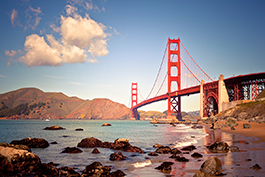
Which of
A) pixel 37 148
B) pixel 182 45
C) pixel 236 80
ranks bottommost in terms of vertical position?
pixel 37 148

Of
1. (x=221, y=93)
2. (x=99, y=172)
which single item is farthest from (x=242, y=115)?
(x=99, y=172)

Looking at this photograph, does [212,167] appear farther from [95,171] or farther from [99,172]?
[95,171]

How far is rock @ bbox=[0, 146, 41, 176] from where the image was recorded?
28.8 ft

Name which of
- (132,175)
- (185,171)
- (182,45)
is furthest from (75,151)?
(182,45)

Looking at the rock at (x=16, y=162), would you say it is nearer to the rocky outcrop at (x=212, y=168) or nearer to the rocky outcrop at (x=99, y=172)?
the rocky outcrop at (x=99, y=172)

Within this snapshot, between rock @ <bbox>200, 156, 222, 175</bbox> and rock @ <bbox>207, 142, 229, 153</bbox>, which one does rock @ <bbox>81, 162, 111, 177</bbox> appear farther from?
rock @ <bbox>207, 142, 229, 153</bbox>

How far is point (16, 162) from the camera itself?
358 inches

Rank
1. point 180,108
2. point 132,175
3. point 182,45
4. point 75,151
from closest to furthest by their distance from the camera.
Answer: point 132,175 < point 75,151 < point 180,108 < point 182,45

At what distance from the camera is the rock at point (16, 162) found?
28.8 ft

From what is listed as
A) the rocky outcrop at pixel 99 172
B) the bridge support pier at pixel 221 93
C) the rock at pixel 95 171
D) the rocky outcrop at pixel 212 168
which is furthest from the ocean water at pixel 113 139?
the bridge support pier at pixel 221 93

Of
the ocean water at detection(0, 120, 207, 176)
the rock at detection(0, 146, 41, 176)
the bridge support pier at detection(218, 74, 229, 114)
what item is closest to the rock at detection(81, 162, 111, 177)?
the ocean water at detection(0, 120, 207, 176)

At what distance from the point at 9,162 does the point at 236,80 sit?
5853 cm

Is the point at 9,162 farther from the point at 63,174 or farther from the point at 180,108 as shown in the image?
the point at 180,108

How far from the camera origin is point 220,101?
58.8 metres
